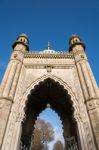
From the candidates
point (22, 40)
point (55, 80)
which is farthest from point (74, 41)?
point (55, 80)

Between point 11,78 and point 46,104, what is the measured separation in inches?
197

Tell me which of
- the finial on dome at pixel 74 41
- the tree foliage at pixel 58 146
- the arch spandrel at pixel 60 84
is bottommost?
the arch spandrel at pixel 60 84

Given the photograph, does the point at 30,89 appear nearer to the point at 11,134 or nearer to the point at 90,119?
the point at 11,134

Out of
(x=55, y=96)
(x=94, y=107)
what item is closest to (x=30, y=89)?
(x=55, y=96)

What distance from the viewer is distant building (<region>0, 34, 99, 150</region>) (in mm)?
9438

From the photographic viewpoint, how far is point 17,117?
Answer: 1026 centimetres

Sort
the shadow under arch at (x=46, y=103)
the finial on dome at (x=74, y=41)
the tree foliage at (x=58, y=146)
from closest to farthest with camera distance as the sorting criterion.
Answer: the shadow under arch at (x=46, y=103) → the finial on dome at (x=74, y=41) → the tree foliage at (x=58, y=146)

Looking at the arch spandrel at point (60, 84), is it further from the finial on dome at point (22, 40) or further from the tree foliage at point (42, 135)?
the tree foliage at point (42, 135)

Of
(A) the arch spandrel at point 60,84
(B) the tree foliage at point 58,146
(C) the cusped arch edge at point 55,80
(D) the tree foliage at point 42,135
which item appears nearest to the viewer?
(A) the arch spandrel at point 60,84

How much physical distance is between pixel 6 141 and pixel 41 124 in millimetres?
23867

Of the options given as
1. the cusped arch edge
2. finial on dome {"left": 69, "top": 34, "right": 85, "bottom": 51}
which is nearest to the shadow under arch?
the cusped arch edge

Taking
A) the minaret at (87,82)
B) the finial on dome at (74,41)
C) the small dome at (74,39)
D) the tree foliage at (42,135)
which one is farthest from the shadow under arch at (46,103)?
the tree foliage at (42,135)

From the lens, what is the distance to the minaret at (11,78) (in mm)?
9766

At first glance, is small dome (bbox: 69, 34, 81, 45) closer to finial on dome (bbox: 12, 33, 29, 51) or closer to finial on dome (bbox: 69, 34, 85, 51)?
finial on dome (bbox: 69, 34, 85, 51)
